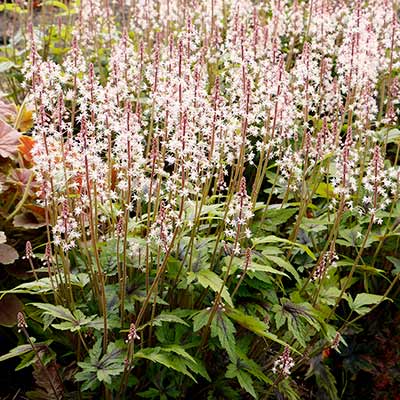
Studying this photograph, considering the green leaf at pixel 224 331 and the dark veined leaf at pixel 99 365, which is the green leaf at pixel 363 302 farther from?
the dark veined leaf at pixel 99 365

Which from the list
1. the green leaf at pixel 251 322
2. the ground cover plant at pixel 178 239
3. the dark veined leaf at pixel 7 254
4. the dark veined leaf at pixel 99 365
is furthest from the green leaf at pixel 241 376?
the dark veined leaf at pixel 7 254

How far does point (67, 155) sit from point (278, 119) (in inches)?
47.4

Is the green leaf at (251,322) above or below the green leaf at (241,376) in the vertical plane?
above

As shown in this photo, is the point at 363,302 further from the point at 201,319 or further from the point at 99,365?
the point at 99,365

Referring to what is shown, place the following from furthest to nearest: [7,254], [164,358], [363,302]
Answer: [7,254]
[363,302]
[164,358]

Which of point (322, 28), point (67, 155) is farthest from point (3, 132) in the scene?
point (322, 28)

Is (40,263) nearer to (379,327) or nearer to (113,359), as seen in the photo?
(113,359)

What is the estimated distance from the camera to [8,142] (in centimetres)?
391

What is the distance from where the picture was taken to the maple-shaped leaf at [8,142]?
3.89m

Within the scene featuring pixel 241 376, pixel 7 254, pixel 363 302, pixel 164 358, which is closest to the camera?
pixel 164 358

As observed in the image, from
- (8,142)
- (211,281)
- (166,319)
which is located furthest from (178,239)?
(8,142)

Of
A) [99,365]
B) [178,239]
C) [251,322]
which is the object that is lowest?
[99,365]

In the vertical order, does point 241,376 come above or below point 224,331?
below

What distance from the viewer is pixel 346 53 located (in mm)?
3596
